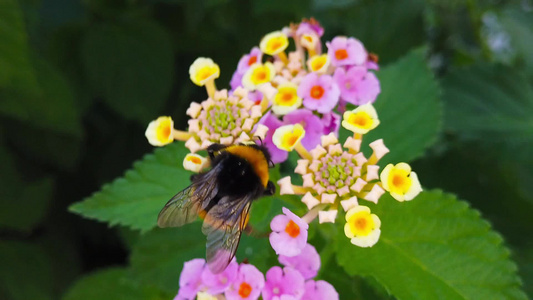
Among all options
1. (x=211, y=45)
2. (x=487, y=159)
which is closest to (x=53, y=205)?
(x=211, y=45)

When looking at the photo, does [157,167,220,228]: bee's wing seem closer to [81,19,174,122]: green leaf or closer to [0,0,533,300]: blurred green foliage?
[0,0,533,300]: blurred green foliage

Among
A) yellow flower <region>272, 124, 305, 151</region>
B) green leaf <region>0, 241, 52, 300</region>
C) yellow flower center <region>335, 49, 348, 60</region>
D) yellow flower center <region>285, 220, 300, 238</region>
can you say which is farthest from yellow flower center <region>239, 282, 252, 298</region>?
green leaf <region>0, 241, 52, 300</region>

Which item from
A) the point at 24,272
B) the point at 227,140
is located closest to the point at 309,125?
the point at 227,140

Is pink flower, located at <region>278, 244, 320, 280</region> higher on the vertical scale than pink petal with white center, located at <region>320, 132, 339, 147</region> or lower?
lower

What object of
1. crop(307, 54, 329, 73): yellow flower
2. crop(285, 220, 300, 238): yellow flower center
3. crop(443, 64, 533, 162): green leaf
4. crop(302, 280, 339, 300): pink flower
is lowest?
crop(302, 280, 339, 300): pink flower

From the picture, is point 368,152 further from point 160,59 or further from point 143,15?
point 143,15

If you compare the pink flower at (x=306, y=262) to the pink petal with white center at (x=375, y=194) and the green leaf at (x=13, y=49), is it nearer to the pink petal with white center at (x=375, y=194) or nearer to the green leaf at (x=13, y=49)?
the pink petal with white center at (x=375, y=194)
